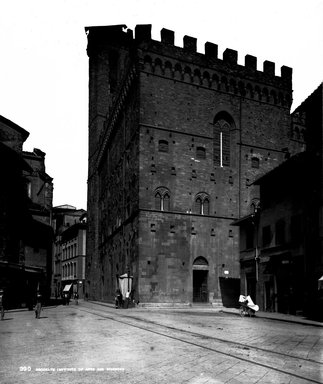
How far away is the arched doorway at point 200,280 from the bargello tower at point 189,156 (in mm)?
76

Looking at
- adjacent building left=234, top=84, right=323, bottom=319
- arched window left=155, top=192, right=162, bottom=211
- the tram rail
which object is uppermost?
arched window left=155, top=192, right=162, bottom=211

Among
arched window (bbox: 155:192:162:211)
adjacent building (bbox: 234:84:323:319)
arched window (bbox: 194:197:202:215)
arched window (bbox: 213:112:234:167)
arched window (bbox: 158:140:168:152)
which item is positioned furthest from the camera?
arched window (bbox: 213:112:234:167)

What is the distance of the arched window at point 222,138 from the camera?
4044cm

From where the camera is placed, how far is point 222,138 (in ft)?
135

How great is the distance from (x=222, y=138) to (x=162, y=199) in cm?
800

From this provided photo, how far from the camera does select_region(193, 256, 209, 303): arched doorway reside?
3709cm

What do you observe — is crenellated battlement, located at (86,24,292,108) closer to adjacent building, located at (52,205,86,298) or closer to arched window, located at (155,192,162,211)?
arched window, located at (155,192,162,211)

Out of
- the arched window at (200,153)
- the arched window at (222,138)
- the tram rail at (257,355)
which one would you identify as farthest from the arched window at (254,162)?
the tram rail at (257,355)

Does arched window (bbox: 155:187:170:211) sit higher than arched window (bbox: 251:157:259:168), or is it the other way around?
arched window (bbox: 251:157:259:168)

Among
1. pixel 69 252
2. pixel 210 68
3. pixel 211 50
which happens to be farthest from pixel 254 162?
pixel 69 252

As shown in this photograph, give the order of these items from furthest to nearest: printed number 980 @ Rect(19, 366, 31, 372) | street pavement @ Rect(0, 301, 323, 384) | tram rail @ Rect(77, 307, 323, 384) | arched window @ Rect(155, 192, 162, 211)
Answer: arched window @ Rect(155, 192, 162, 211) < printed number 980 @ Rect(19, 366, 31, 372) < tram rail @ Rect(77, 307, 323, 384) < street pavement @ Rect(0, 301, 323, 384)

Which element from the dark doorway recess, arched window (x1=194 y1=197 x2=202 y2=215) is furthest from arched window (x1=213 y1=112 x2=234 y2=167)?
the dark doorway recess

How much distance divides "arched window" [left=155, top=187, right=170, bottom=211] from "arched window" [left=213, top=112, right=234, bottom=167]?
549 centimetres

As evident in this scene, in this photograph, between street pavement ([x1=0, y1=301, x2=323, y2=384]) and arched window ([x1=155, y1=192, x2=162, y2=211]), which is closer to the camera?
street pavement ([x1=0, y1=301, x2=323, y2=384])
